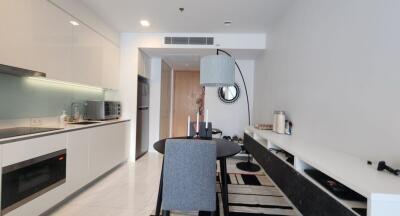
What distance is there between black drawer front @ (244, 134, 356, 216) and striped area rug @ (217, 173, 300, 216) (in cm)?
42

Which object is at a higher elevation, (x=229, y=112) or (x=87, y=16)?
(x=87, y=16)

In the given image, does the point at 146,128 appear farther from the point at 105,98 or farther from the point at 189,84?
the point at 189,84

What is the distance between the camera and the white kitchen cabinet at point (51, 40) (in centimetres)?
208

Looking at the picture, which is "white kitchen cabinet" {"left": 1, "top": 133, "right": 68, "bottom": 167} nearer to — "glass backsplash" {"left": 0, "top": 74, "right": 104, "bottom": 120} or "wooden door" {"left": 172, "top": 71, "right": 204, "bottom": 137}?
"glass backsplash" {"left": 0, "top": 74, "right": 104, "bottom": 120}

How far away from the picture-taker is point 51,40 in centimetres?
229

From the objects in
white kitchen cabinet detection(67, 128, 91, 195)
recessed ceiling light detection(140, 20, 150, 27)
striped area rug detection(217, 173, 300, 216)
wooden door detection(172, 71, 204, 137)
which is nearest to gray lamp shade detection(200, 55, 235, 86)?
striped area rug detection(217, 173, 300, 216)

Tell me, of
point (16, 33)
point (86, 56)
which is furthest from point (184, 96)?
point (16, 33)

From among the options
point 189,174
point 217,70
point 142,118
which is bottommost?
point 189,174

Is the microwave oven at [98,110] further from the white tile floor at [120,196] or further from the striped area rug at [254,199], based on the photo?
the striped area rug at [254,199]

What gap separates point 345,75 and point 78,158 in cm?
281

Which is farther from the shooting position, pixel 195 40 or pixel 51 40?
pixel 195 40

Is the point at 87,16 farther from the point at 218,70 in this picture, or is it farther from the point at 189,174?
the point at 189,174

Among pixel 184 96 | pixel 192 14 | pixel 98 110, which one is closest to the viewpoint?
pixel 192 14

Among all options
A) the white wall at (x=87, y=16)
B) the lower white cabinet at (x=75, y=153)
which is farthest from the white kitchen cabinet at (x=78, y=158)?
the white wall at (x=87, y=16)
